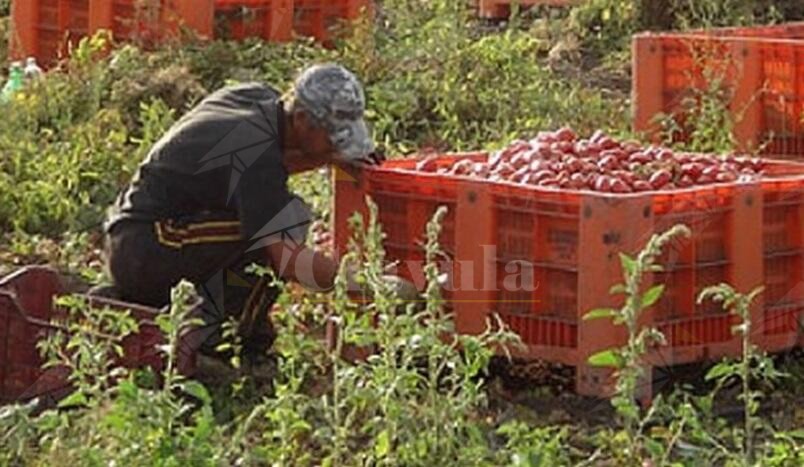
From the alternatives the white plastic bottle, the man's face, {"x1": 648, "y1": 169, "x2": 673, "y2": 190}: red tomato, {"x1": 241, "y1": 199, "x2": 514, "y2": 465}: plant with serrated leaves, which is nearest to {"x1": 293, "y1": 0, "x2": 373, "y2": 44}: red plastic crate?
the white plastic bottle

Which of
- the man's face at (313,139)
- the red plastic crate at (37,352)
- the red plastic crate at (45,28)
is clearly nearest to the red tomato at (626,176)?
the man's face at (313,139)

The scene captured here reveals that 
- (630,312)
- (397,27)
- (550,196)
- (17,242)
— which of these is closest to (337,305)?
(630,312)

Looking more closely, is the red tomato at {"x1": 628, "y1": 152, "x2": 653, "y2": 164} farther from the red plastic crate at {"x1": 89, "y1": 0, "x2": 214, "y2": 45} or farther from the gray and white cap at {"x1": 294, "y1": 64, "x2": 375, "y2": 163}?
the red plastic crate at {"x1": 89, "y1": 0, "x2": 214, "y2": 45}

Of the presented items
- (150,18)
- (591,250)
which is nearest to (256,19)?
(150,18)

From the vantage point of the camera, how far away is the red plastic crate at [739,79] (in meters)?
10.2

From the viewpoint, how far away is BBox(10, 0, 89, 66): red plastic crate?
13.0m

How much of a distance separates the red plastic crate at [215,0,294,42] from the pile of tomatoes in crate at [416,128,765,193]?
5.19m

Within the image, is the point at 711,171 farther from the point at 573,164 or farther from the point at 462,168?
the point at 462,168

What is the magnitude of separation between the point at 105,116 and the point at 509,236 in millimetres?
3924

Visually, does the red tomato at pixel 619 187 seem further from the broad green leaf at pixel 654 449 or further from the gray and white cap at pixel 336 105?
the broad green leaf at pixel 654 449

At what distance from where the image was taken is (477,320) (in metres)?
7.60

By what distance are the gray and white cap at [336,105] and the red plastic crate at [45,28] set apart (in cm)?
552

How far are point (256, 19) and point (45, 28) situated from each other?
3.77ft

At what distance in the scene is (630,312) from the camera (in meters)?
6.02
